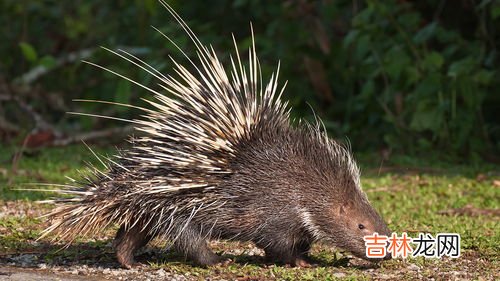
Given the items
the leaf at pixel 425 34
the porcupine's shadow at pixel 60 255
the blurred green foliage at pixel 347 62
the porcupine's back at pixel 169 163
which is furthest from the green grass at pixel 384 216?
the leaf at pixel 425 34

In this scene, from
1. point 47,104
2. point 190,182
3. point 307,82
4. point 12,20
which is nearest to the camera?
point 190,182

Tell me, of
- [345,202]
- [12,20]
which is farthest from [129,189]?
[12,20]

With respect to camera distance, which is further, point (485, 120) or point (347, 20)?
point (347, 20)

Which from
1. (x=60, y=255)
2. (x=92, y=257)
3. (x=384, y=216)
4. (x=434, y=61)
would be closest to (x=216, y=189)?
(x=92, y=257)

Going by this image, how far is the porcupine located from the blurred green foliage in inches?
173

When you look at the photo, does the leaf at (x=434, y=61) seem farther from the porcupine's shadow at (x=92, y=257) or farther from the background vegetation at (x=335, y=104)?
the porcupine's shadow at (x=92, y=257)

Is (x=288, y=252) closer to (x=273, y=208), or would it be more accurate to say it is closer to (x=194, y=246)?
(x=273, y=208)

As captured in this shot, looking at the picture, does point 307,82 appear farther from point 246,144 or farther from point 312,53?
point 246,144

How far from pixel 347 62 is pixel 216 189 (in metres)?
6.51

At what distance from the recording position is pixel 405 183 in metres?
9.23

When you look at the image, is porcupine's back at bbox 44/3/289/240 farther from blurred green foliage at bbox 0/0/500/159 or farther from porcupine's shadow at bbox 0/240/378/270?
blurred green foliage at bbox 0/0/500/159

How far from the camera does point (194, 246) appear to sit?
584cm

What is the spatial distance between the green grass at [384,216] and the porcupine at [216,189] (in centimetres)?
21

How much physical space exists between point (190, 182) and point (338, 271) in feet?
3.46
